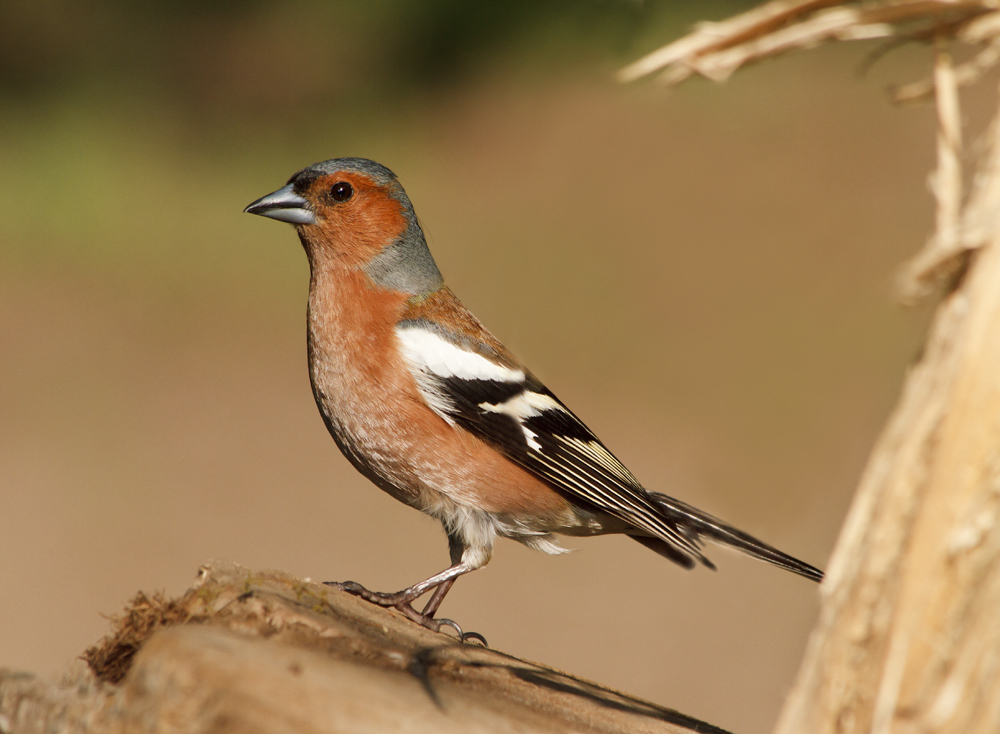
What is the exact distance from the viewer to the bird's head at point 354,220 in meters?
4.12

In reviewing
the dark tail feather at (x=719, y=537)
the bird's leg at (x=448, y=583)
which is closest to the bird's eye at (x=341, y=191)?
the bird's leg at (x=448, y=583)

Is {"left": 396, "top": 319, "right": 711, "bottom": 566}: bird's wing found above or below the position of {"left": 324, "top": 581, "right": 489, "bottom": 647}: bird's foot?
above

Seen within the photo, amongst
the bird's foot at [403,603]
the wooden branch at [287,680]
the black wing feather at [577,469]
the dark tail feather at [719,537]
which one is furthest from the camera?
the black wing feather at [577,469]

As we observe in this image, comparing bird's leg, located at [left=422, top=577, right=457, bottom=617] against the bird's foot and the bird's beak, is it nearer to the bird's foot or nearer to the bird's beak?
the bird's foot

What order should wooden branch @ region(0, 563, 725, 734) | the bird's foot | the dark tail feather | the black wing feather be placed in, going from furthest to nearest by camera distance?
the black wing feather → the dark tail feather → the bird's foot → wooden branch @ region(0, 563, 725, 734)

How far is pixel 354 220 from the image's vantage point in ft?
13.7

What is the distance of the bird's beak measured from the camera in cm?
410

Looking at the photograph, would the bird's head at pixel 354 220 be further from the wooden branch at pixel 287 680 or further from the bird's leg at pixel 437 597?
the wooden branch at pixel 287 680

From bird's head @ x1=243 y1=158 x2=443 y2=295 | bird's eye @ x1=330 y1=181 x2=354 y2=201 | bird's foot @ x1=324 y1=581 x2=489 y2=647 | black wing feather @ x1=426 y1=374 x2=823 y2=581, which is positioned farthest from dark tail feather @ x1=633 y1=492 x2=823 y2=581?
bird's eye @ x1=330 y1=181 x2=354 y2=201

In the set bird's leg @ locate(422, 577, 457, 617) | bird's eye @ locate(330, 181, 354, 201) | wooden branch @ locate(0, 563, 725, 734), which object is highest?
bird's eye @ locate(330, 181, 354, 201)

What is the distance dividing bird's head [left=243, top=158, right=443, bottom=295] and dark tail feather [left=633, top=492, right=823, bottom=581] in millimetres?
1454

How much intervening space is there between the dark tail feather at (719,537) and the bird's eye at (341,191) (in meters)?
1.89

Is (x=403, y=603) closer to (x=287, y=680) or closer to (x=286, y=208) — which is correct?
(x=286, y=208)

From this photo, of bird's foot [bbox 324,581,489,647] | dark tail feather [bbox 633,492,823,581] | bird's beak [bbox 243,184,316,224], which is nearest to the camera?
bird's foot [bbox 324,581,489,647]
